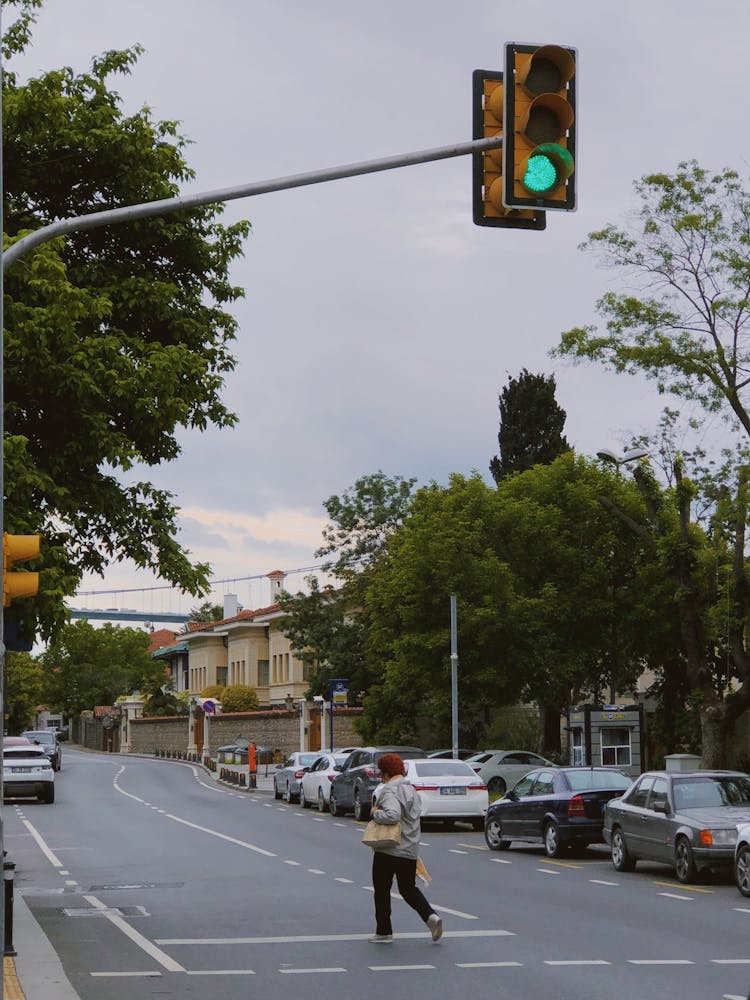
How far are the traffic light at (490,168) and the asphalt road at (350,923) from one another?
5.35 metres

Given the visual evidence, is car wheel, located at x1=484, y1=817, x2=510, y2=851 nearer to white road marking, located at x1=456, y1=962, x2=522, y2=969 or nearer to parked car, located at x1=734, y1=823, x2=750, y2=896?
parked car, located at x1=734, y1=823, x2=750, y2=896

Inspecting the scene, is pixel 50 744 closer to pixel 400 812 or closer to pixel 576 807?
pixel 576 807

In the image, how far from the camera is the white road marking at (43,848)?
2444cm

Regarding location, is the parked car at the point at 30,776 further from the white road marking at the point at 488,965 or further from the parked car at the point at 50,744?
the white road marking at the point at 488,965

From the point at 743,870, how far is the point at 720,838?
1.07 metres

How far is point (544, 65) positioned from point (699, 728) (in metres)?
36.1

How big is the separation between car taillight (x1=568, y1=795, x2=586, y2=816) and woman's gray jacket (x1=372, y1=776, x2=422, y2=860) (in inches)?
407

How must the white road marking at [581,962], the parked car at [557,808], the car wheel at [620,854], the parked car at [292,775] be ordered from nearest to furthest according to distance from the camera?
the white road marking at [581,962], the car wheel at [620,854], the parked car at [557,808], the parked car at [292,775]

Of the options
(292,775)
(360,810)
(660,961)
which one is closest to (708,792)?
(660,961)

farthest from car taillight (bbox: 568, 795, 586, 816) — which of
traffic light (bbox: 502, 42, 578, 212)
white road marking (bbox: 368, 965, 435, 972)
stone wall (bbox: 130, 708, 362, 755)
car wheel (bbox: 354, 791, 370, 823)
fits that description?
stone wall (bbox: 130, 708, 362, 755)

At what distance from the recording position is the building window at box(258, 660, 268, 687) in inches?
4264

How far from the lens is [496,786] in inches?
1612

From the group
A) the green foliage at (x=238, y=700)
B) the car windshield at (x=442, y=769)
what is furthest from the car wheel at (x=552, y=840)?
the green foliage at (x=238, y=700)

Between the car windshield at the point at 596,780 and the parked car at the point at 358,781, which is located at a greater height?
the car windshield at the point at 596,780
